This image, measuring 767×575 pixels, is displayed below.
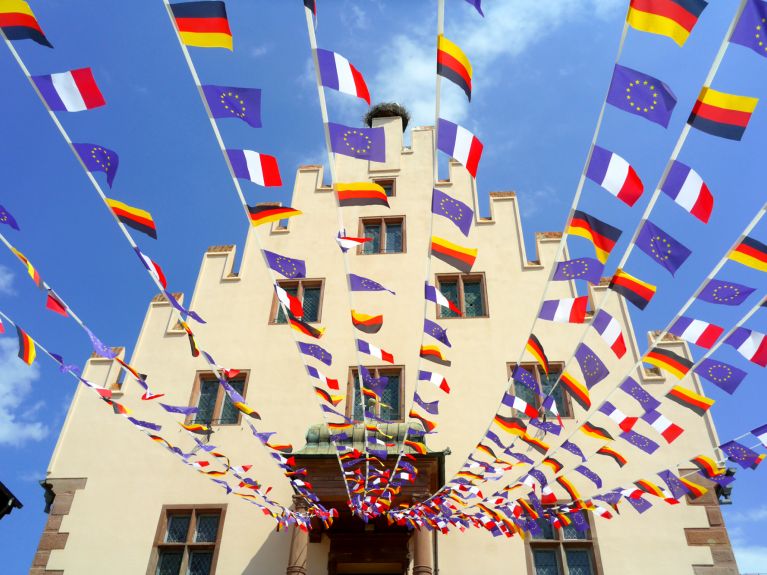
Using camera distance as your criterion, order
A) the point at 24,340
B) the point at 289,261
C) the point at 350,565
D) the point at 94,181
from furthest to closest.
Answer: the point at 350,565 → the point at 24,340 → the point at 289,261 → the point at 94,181

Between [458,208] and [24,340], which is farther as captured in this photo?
[24,340]

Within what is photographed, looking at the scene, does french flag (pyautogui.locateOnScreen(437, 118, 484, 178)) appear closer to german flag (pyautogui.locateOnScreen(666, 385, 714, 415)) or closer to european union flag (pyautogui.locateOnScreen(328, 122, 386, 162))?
european union flag (pyautogui.locateOnScreen(328, 122, 386, 162))

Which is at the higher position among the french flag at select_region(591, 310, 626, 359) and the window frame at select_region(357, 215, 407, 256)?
the window frame at select_region(357, 215, 407, 256)

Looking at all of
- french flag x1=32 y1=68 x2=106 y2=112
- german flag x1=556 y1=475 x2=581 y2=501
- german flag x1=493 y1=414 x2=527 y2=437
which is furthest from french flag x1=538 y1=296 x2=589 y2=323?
french flag x1=32 y1=68 x2=106 y2=112

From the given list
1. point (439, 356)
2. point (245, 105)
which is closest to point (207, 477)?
point (439, 356)

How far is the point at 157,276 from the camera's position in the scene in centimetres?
582

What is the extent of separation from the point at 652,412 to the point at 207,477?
24.9 ft

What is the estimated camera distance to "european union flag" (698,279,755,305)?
18.2ft

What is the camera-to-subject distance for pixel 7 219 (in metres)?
5.12

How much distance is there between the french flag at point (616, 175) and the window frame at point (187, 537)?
8.73 meters

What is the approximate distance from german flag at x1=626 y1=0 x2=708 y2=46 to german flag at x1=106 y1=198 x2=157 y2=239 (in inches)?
158

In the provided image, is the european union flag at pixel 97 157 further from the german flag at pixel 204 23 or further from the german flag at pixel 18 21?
the german flag at pixel 204 23

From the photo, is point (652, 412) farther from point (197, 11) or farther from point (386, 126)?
point (386, 126)

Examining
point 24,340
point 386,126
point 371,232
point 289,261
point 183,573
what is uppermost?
point 386,126
